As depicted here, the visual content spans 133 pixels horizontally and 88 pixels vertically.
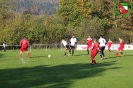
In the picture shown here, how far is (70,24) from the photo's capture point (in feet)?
247

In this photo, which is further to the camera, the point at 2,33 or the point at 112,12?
the point at 112,12

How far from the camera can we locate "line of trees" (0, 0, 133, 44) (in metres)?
63.5

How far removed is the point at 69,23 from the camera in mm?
76188

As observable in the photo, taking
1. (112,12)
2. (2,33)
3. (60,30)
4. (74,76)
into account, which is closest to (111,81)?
(74,76)

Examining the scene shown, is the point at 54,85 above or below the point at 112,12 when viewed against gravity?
below

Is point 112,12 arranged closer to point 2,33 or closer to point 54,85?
point 2,33

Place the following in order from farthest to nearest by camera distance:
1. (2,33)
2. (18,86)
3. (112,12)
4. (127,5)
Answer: (112,12)
(127,5)
(2,33)
(18,86)

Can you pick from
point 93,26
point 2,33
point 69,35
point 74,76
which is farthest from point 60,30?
point 74,76

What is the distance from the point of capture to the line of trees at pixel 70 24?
208ft

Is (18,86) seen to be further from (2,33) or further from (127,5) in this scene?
(127,5)

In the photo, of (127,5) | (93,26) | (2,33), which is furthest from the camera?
(127,5)

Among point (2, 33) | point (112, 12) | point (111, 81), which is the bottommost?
point (111, 81)

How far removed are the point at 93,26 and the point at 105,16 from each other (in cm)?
1491

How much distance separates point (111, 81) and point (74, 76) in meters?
2.38
